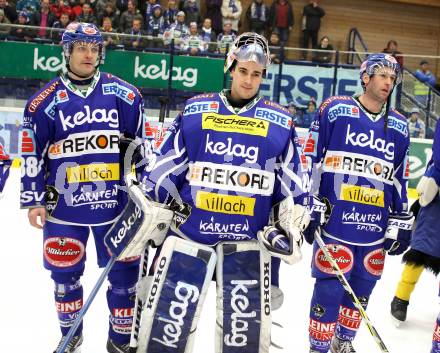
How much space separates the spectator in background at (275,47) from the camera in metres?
10.1

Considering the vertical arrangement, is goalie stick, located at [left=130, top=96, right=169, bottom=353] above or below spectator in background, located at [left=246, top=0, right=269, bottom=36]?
below

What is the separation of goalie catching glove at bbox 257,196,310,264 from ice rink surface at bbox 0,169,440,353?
1.49 metres

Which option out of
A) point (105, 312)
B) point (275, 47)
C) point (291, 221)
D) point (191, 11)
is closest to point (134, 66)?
point (275, 47)

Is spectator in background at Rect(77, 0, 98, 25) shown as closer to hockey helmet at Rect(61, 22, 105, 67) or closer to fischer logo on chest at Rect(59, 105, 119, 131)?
hockey helmet at Rect(61, 22, 105, 67)

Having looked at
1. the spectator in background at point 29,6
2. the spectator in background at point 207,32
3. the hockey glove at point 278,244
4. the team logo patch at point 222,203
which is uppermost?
the spectator in background at point 29,6

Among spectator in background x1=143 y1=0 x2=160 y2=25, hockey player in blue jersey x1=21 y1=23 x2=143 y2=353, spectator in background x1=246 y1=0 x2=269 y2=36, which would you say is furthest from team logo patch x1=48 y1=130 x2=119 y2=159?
spectator in background x1=246 y1=0 x2=269 y2=36

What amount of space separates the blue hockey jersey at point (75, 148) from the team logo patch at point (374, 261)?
1.43 metres

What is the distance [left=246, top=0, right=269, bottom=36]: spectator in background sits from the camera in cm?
1321

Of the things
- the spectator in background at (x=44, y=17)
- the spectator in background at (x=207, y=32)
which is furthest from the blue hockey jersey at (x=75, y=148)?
the spectator in background at (x=207, y=32)

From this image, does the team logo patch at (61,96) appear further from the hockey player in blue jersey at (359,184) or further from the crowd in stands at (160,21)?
the crowd in stands at (160,21)

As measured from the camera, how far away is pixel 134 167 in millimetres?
3637

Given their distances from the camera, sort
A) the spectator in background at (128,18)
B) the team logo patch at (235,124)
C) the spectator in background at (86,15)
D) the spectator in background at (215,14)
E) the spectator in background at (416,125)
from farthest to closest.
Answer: the spectator in background at (215,14) < the spectator in background at (128,18) < the spectator in background at (86,15) < the spectator in background at (416,125) < the team logo patch at (235,124)

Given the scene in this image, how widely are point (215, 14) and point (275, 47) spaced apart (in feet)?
9.78

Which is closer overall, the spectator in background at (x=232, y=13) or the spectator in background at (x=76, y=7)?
the spectator in background at (x=76, y=7)
